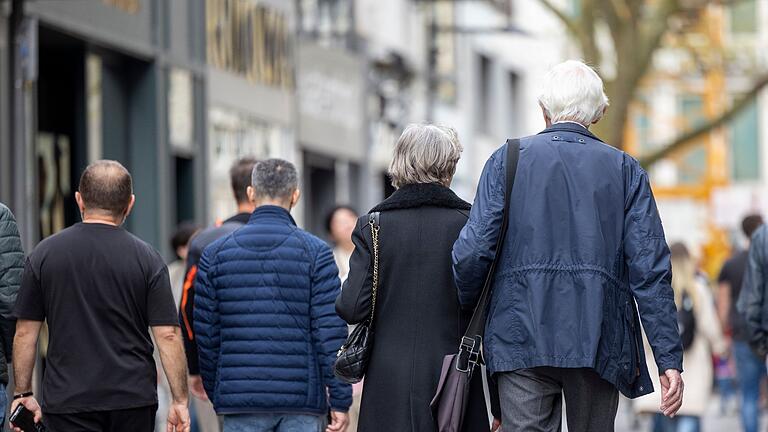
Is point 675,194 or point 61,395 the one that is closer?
point 61,395

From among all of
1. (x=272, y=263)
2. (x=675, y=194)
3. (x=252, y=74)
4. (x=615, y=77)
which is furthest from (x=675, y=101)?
(x=272, y=263)

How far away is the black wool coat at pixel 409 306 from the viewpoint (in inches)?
263

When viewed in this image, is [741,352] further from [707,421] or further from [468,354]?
[468,354]

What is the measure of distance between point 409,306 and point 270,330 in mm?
1014

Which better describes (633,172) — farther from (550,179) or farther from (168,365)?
(168,365)

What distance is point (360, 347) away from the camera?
6785mm

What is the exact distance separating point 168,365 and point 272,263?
2.10 feet

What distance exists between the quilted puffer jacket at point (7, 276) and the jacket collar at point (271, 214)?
1.05 meters

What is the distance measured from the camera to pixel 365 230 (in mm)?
6836

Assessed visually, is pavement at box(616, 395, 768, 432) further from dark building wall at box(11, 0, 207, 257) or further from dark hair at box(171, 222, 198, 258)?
dark hair at box(171, 222, 198, 258)

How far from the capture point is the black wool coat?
6.68 metres

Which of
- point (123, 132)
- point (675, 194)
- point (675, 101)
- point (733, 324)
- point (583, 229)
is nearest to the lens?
point (583, 229)

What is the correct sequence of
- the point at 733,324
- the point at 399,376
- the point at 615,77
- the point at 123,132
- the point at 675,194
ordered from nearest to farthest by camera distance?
1. the point at 399,376
2. the point at 733,324
3. the point at 123,132
4. the point at 615,77
5. the point at 675,194

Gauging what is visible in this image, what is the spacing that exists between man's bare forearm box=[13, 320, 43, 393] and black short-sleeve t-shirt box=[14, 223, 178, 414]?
39 mm
